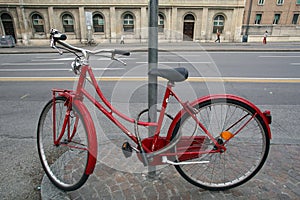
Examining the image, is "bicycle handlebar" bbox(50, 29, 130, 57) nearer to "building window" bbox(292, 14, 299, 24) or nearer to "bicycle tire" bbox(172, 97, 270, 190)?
"bicycle tire" bbox(172, 97, 270, 190)

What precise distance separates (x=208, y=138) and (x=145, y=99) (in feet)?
10.4

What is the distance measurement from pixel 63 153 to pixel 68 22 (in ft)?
91.0

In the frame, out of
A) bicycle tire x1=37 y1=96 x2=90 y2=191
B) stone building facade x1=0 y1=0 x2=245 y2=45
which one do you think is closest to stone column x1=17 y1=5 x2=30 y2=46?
stone building facade x1=0 y1=0 x2=245 y2=45

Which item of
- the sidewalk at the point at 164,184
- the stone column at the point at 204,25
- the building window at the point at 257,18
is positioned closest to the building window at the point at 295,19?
the building window at the point at 257,18

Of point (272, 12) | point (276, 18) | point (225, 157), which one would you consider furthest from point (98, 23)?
point (276, 18)

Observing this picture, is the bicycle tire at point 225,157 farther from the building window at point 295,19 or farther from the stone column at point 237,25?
the building window at point 295,19

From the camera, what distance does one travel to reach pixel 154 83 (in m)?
2.23

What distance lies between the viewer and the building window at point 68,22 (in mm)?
26516

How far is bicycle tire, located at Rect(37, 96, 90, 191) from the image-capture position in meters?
2.14

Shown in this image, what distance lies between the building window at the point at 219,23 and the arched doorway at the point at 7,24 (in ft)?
84.8

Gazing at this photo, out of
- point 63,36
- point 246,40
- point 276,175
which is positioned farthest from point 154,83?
point 246,40

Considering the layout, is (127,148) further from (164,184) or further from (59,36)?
(59,36)

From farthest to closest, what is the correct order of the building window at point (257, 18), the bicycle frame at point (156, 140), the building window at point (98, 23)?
the building window at point (257, 18) → the building window at point (98, 23) → the bicycle frame at point (156, 140)

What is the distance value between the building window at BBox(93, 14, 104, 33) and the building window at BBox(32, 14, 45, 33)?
6458 mm
